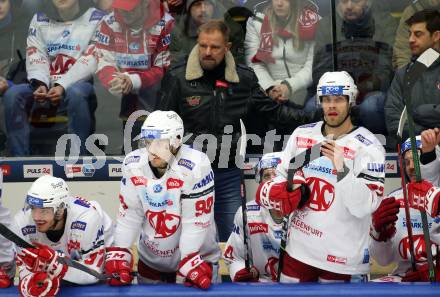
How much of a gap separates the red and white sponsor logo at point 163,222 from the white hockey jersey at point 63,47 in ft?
6.08

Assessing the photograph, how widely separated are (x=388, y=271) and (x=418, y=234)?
38.3 inches

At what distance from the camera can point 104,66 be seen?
21.2ft

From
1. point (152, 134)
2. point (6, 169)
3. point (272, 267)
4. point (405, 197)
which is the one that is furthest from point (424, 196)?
point (6, 169)

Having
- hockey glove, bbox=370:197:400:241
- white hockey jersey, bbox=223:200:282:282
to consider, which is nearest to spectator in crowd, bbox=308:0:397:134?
white hockey jersey, bbox=223:200:282:282

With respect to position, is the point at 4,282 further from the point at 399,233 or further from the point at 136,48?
the point at 136,48

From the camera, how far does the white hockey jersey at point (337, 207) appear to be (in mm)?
4555

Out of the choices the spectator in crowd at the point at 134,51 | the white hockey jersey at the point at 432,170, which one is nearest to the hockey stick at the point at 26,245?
the white hockey jersey at the point at 432,170

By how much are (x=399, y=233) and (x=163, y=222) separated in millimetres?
1425

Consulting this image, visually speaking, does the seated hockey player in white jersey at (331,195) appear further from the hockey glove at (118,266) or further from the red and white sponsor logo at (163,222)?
the hockey glove at (118,266)

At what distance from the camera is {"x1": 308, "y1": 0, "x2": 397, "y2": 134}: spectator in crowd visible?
252 inches

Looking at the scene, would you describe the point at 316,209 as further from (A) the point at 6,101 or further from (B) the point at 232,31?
(A) the point at 6,101

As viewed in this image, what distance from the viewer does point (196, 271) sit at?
14.7 ft

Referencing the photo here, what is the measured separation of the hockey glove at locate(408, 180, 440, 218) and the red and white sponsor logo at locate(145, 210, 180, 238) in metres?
1.27

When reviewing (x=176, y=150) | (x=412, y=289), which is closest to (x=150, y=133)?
(x=176, y=150)
